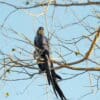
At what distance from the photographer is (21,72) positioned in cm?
830

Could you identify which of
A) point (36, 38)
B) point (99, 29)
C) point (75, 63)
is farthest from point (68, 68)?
point (36, 38)

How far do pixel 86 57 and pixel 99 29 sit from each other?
0.44 m

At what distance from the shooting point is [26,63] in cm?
828

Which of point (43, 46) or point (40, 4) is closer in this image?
point (40, 4)

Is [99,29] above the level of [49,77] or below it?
above

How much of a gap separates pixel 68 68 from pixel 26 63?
0.64 metres

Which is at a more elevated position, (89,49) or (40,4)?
(40,4)

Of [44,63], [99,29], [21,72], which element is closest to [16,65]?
[21,72]

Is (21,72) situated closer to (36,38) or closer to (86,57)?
(86,57)

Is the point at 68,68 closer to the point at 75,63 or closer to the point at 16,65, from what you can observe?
the point at 75,63

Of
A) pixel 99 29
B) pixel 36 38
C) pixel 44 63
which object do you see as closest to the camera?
pixel 99 29

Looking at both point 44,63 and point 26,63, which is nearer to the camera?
point 26,63

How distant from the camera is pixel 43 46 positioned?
9492 mm

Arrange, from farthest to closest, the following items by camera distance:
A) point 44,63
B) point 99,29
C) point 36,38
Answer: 1. point 36,38
2. point 44,63
3. point 99,29
